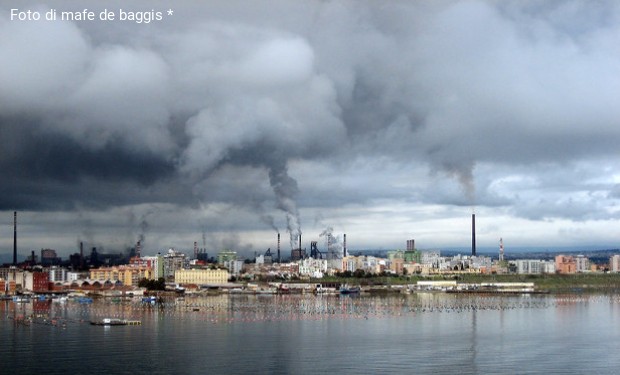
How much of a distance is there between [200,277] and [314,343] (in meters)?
84.7

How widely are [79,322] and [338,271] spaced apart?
8979 cm

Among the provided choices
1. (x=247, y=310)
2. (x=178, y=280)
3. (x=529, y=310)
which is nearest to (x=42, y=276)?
(x=178, y=280)

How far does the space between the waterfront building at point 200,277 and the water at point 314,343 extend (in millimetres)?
61981

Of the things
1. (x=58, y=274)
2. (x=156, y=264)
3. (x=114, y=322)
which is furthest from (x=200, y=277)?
(x=114, y=322)

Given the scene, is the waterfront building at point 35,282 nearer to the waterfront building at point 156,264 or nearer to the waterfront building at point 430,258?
the waterfront building at point 156,264

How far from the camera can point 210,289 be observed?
114 meters

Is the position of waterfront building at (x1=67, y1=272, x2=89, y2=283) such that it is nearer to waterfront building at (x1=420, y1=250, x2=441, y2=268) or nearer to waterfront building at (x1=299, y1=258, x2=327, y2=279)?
waterfront building at (x1=299, y1=258, x2=327, y2=279)

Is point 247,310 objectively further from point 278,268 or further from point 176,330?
point 278,268

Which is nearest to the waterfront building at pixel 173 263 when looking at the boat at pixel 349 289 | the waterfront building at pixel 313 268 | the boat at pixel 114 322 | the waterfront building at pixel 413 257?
the waterfront building at pixel 313 268

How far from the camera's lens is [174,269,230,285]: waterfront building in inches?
4702

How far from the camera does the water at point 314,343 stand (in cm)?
3047

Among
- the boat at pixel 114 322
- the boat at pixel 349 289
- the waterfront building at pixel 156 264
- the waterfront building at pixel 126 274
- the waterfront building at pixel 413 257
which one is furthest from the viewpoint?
the waterfront building at pixel 413 257

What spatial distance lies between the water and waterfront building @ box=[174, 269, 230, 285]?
203 ft

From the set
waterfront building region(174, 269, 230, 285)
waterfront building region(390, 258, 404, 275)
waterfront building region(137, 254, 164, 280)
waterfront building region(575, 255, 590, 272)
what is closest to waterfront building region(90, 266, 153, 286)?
waterfront building region(137, 254, 164, 280)
